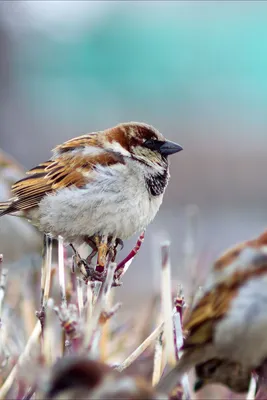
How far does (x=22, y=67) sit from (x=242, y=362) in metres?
13.2

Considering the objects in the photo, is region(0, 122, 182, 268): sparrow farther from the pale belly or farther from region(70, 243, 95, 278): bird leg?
region(70, 243, 95, 278): bird leg

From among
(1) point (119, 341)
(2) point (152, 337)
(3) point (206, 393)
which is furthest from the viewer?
(1) point (119, 341)

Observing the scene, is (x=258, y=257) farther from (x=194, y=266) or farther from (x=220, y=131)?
(x=220, y=131)

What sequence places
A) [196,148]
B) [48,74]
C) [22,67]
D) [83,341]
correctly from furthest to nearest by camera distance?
[48,74] → [22,67] → [196,148] → [83,341]

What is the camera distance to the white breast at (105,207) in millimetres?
2184

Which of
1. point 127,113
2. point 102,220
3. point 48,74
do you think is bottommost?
point 102,220

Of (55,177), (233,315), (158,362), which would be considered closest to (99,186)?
(55,177)

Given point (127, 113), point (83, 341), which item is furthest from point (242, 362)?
point (127, 113)

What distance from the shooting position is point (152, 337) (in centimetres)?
135

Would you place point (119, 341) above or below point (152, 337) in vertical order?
above

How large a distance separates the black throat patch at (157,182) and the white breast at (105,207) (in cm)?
2

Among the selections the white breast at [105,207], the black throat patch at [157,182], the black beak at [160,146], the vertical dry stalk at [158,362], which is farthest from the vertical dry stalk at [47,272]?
the black beak at [160,146]

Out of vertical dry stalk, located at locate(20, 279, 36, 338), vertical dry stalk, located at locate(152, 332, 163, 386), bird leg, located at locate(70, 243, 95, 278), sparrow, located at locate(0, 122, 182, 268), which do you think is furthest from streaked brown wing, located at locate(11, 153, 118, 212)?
vertical dry stalk, located at locate(152, 332, 163, 386)

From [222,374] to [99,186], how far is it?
3.71 feet
